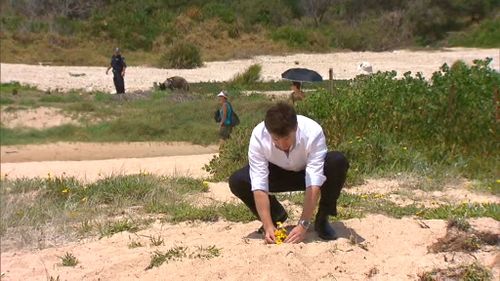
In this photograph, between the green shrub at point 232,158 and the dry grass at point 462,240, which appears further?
the green shrub at point 232,158

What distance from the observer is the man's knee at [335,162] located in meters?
4.57

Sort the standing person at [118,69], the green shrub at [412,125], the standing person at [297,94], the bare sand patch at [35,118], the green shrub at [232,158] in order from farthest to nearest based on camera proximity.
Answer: the standing person at [118,69] < the bare sand patch at [35,118] < the standing person at [297,94] < the green shrub at [232,158] < the green shrub at [412,125]

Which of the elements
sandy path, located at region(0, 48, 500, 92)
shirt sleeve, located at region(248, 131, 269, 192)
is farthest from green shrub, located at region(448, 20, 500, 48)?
shirt sleeve, located at region(248, 131, 269, 192)

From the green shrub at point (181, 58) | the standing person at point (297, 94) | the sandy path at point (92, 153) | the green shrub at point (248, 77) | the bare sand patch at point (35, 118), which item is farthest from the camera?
the green shrub at point (181, 58)

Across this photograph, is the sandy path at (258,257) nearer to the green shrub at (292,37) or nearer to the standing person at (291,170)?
the standing person at (291,170)

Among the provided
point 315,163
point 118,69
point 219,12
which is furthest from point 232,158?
point 219,12

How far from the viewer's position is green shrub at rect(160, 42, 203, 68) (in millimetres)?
28609

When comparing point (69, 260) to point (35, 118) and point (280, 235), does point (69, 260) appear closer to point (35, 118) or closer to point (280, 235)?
point (280, 235)

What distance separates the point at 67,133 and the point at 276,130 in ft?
42.9

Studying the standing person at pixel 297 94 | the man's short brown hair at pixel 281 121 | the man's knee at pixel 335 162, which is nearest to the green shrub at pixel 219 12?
the standing person at pixel 297 94

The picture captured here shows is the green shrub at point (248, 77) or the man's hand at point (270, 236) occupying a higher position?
the man's hand at point (270, 236)

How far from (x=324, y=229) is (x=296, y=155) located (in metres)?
0.58

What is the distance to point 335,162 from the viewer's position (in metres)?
4.59

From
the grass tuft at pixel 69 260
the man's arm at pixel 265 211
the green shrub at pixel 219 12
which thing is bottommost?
the grass tuft at pixel 69 260
